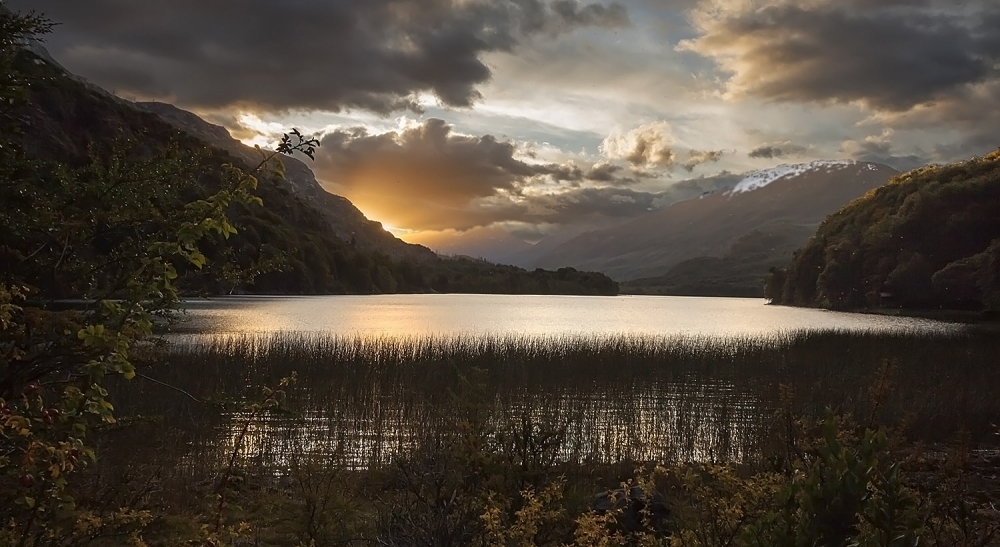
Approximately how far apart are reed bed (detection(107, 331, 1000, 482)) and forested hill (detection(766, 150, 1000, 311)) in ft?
145

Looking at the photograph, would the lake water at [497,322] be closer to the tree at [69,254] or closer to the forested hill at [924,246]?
the forested hill at [924,246]

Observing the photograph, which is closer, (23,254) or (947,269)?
(23,254)

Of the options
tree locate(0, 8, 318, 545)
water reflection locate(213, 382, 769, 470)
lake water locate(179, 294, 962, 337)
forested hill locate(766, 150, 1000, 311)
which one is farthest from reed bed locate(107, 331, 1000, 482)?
forested hill locate(766, 150, 1000, 311)

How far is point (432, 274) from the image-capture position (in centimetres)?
17862

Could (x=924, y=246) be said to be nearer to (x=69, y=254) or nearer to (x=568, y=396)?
(x=568, y=396)

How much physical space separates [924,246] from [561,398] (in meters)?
72.7

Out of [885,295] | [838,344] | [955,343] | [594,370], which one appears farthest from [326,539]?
[885,295]

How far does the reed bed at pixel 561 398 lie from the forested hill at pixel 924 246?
44.1m

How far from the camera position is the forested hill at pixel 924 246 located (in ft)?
208

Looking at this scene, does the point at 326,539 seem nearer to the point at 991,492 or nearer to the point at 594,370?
the point at 991,492

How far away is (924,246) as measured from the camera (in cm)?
7281

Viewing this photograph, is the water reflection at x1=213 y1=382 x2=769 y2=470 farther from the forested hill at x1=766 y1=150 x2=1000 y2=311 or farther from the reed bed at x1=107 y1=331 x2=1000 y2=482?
the forested hill at x1=766 y1=150 x2=1000 y2=311

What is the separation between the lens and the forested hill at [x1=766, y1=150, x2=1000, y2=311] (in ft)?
208

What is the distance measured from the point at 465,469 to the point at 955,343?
3069cm
